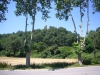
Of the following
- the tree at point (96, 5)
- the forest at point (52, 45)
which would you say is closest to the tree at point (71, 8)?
the tree at point (96, 5)

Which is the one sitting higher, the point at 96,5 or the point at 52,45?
the point at 96,5

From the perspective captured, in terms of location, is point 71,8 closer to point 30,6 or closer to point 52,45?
point 30,6

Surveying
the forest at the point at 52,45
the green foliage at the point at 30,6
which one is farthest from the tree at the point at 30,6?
the forest at the point at 52,45

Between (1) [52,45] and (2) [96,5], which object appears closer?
(2) [96,5]

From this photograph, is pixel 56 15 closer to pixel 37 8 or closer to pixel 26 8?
pixel 37 8

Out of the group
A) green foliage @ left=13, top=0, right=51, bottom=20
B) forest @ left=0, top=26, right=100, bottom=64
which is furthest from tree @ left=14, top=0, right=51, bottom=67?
forest @ left=0, top=26, right=100, bottom=64

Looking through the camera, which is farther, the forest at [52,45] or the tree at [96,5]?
the forest at [52,45]

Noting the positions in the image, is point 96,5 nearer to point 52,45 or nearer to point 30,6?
point 30,6

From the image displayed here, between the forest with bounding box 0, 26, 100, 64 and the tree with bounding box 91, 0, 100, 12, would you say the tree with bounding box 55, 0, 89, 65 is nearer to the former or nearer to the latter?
the tree with bounding box 91, 0, 100, 12

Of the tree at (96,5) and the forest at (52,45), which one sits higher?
the tree at (96,5)

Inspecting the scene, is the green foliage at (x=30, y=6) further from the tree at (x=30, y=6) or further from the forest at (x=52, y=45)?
the forest at (x=52, y=45)

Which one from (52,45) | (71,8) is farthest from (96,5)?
(52,45)

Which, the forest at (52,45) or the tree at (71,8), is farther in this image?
the forest at (52,45)

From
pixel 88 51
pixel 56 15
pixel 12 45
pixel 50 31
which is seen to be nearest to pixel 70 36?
pixel 50 31
